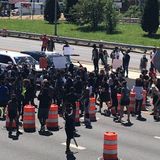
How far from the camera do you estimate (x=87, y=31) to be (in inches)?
2554

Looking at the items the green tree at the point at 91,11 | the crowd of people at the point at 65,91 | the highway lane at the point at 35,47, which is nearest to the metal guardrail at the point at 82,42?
the highway lane at the point at 35,47

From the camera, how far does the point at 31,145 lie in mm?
18438

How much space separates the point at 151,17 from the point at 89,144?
41538mm

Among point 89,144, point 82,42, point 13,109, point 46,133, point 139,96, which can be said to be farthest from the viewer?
point 82,42

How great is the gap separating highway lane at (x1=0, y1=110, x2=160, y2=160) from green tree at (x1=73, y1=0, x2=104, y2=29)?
43.0 meters

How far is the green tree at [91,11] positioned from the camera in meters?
64.2

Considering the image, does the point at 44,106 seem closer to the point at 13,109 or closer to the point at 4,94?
the point at 13,109

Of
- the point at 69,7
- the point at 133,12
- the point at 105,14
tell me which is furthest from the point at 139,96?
the point at 133,12

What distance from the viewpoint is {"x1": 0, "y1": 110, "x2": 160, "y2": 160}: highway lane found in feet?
56.7

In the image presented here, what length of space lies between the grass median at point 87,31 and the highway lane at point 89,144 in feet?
111

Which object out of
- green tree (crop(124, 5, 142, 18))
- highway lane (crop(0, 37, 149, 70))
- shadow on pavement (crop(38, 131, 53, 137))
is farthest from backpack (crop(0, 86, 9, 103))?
green tree (crop(124, 5, 142, 18))

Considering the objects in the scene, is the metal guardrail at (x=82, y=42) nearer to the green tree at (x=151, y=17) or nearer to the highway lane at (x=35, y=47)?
the highway lane at (x=35, y=47)

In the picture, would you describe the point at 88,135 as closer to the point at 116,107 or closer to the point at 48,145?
the point at 48,145

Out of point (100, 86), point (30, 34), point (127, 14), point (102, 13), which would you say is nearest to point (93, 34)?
point (102, 13)
